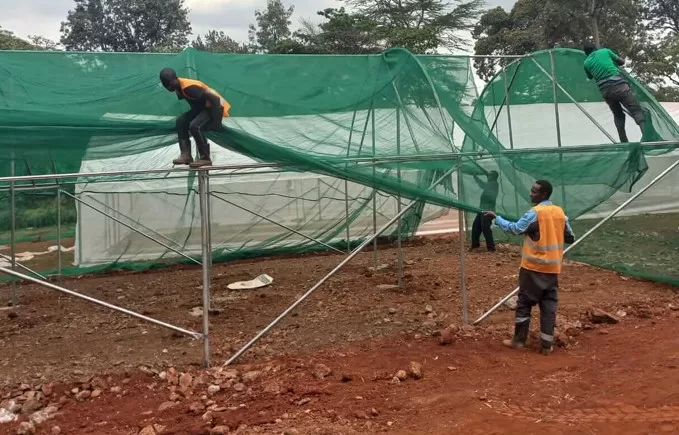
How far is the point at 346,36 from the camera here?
26.5m

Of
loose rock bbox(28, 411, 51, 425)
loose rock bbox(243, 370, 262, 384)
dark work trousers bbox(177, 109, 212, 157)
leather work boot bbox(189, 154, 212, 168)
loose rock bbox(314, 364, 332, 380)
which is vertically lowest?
loose rock bbox(28, 411, 51, 425)

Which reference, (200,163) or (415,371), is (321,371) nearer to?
(415,371)

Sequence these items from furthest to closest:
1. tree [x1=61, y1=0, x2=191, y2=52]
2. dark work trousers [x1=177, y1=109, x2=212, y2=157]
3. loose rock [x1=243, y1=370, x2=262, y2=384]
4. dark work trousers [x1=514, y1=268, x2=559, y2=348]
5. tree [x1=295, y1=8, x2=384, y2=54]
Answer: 1. tree [x1=61, y1=0, x2=191, y2=52]
2. tree [x1=295, y1=8, x2=384, y2=54]
3. dark work trousers [x1=514, y1=268, x2=559, y2=348]
4. dark work trousers [x1=177, y1=109, x2=212, y2=157]
5. loose rock [x1=243, y1=370, x2=262, y2=384]

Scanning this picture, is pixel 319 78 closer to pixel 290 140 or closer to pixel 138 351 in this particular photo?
pixel 290 140

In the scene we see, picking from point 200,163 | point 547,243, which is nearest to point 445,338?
point 547,243

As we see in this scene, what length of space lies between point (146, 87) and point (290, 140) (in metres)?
1.65

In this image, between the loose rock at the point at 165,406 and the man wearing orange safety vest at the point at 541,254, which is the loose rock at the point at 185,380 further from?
the man wearing orange safety vest at the point at 541,254

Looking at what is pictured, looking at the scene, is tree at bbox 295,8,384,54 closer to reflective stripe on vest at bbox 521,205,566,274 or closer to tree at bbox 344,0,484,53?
tree at bbox 344,0,484,53

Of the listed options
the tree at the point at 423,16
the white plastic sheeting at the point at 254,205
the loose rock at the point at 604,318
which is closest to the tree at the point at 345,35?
the tree at the point at 423,16

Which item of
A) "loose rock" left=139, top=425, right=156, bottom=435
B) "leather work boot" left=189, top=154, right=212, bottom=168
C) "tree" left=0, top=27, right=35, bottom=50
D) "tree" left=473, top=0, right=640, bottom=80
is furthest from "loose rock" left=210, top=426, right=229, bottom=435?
"tree" left=0, top=27, right=35, bottom=50

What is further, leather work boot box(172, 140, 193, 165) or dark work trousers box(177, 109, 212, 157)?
dark work trousers box(177, 109, 212, 157)

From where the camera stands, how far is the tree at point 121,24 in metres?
34.3

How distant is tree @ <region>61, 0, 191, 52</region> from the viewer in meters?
34.3

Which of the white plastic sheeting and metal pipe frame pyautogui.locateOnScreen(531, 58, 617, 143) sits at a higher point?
metal pipe frame pyautogui.locateOnScreen(531, 58, 617, 143)
